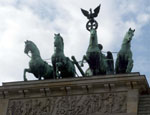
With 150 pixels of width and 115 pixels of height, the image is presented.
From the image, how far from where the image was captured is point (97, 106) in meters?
21.5

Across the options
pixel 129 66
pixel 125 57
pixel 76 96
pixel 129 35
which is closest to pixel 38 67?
pixel 76 96

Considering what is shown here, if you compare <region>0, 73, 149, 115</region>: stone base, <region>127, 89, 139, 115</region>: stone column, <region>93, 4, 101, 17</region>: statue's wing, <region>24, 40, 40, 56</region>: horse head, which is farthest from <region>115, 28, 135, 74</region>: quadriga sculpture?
<region>24, 40, 40, 56</region>: horse head

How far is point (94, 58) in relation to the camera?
23391 mm

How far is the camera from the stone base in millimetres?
21344

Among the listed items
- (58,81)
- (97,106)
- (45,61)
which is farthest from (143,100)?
(45,61)

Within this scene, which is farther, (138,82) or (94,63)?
(94,63)

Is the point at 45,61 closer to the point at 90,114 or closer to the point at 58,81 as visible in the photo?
the point at 58,81

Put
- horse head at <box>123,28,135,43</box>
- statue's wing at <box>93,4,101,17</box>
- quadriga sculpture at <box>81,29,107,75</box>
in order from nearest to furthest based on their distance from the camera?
1. horse head at <box>123,28,135,43</box>
2. quadriga sculpture at <box>81,29,107,75</box>
3. statue's wing at <box>93,4,101,17</box>

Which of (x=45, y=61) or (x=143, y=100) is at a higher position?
(x=45, y=61)

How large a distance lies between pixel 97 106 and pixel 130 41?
3.48 meters

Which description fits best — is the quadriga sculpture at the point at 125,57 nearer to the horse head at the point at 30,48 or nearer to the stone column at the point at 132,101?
the stone column at the point at 132,101

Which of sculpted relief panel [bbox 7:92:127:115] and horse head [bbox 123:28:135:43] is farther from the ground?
horse head [bbox 123:28:135:43]

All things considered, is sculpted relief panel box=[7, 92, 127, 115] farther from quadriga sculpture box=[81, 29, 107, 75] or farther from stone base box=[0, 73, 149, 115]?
quadriga sculpture box=[81, 29, 107, 75]

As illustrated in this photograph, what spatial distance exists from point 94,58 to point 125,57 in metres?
1.34
